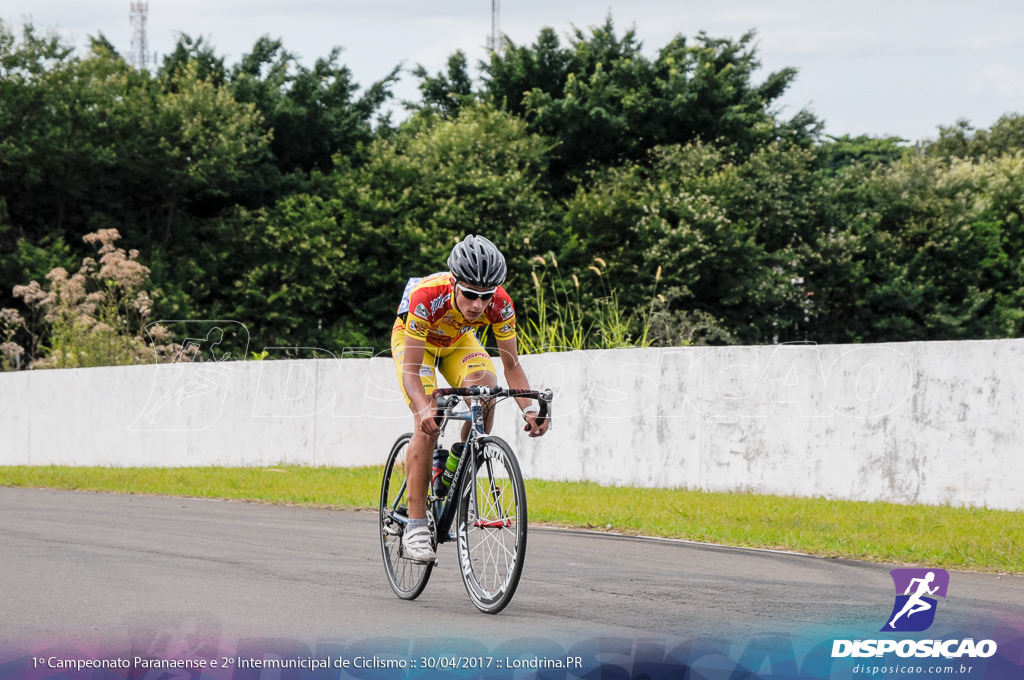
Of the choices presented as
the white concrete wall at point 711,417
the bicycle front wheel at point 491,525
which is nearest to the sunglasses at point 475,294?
the bicycle front wheel at point 491,525

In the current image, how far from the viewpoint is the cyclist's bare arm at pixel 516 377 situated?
6.39m

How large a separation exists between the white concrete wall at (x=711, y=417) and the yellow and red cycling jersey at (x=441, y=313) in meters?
6.70

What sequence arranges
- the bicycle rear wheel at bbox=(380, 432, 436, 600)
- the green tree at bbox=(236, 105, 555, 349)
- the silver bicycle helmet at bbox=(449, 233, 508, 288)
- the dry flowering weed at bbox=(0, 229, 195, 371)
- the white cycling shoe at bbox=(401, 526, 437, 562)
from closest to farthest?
the silver bicycle helmet at bbox=(449, 233, 508, 288) < the white cycling shoe at bbox=(401, 526, 437, 562) < the bicycle rear wheel at bbox=(380, 432, 436, 600) < the dry flowering weed at bbox=(0, 229, 195, 371) < the green tree at bbox=(236, 105, 555, 349)

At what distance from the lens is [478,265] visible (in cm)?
617

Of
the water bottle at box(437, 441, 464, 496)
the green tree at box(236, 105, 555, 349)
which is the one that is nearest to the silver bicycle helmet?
the water bottle at box(437, 441, 464, 496)

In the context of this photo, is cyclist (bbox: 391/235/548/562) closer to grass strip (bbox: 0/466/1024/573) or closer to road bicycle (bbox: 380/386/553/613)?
road bicycle (bbox: 380/386/553/613)

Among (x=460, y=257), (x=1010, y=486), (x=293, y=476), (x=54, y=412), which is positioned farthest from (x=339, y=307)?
(x=460, y=257)

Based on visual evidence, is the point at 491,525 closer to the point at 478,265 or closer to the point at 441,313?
the point at 441,313

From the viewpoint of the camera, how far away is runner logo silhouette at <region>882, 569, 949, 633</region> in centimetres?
604

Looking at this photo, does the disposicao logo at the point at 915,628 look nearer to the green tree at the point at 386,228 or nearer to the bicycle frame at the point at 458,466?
the bicycle frame at the point at 458,466

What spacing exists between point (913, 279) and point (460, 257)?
1578 inches

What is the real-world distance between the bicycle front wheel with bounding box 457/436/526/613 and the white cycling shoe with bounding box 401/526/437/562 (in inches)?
7.0

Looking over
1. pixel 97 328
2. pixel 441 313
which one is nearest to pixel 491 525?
pixel 441 313

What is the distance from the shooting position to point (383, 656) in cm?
520
